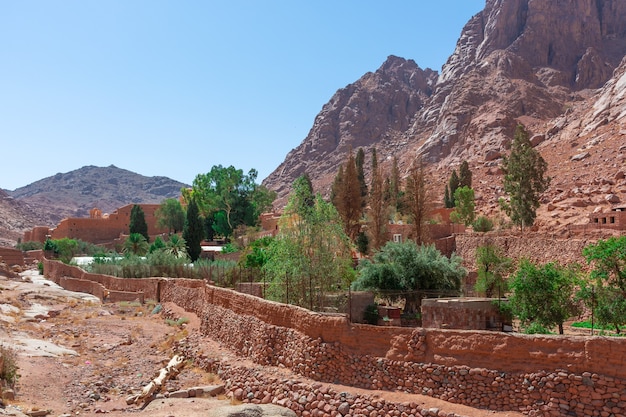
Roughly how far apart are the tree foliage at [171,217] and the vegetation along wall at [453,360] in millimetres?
49611

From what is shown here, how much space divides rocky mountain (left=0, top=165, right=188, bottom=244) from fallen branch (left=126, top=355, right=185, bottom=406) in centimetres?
9441

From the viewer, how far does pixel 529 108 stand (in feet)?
306

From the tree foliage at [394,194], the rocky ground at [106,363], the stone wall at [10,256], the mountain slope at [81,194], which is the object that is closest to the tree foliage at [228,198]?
the tree foliage at [394,194]

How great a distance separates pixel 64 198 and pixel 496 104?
123 m

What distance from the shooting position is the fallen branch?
13.1 metres

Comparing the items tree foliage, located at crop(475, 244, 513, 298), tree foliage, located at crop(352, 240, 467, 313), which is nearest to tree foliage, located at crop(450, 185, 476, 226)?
tree foliage, located at crop(475, 244, 513, 298)

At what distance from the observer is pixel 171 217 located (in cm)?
6325

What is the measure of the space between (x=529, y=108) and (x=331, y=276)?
3201 inches

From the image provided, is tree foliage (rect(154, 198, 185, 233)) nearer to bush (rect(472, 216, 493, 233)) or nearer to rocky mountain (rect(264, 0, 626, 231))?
rocky mountain (rect(264, 0, 626, 231))

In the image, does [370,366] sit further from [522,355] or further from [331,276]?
[331,276]

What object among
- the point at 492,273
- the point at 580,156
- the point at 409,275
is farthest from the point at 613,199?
the point at 409,275

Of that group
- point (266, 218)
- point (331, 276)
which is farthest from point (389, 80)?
point (331, 276)

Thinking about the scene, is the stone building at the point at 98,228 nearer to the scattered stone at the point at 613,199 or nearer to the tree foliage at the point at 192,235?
the tree foliage at the point at 192,235

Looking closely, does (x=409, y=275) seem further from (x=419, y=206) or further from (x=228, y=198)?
(x=228, y=198)
